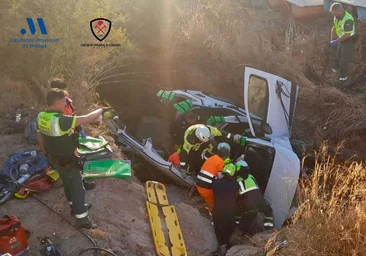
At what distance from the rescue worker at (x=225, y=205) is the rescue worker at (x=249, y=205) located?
129 millimetres

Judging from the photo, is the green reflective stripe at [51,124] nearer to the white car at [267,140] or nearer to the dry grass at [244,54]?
the white car at [267,140]

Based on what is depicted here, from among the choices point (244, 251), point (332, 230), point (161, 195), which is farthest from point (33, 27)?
point (332, 230)

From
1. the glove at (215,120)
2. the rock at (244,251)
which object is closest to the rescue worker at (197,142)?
the glove at (215,120)

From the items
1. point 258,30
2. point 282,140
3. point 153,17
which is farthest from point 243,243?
point 153,17

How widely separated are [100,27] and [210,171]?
4.59 metres

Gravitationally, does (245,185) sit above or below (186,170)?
above

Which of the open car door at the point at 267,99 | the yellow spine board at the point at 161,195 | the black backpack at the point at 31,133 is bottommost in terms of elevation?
the yellow spine board at the point at 161,195

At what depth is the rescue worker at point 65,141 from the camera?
468cm

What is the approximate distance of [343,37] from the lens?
8633mm

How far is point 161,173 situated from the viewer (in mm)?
8172

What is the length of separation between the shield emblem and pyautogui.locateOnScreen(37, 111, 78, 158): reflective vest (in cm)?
469

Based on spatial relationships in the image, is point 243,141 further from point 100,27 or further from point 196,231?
point 100,27

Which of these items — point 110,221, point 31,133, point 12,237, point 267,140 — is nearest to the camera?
point 12,237

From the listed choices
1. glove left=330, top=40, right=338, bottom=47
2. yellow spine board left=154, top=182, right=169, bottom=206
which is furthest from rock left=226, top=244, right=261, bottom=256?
glove left=330, top=40, right=338, bottom=47
